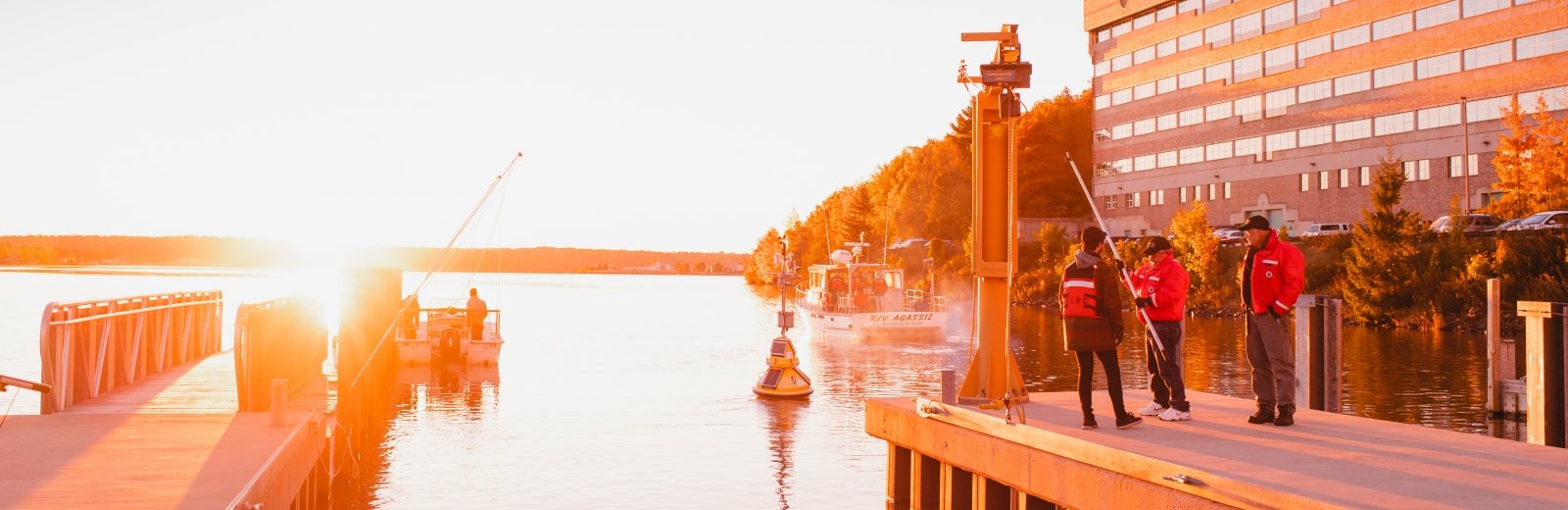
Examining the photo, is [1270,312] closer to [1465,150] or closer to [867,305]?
[867,305]

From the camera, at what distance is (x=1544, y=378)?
16500mm

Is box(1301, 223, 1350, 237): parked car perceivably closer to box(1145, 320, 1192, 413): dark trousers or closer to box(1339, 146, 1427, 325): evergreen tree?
box(1339, 146, 1427, 325): evergreen tree

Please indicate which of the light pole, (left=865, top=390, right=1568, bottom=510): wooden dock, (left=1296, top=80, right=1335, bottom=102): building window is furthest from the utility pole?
(left=1296, top=80, right=1335, bottom=102): building window

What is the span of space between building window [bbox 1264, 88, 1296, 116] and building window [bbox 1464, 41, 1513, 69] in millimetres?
14970

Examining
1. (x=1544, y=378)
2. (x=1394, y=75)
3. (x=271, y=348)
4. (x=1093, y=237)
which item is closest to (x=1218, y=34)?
(x=1394, y=75)

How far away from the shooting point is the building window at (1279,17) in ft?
→ 300

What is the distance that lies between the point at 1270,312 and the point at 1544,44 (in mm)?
70261

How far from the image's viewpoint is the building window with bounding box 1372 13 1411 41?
81.4m

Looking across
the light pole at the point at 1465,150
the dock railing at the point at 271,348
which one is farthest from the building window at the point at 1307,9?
the dock railing at the point at 271,348

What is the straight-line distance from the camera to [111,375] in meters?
20.8

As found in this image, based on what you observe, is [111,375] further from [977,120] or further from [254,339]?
[977,120]

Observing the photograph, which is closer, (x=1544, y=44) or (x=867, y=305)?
(x=867, y=305)

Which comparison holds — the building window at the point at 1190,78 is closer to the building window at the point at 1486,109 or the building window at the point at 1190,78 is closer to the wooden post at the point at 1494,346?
the building window at the point at 1486,109

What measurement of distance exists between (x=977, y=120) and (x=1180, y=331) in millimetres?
3448
